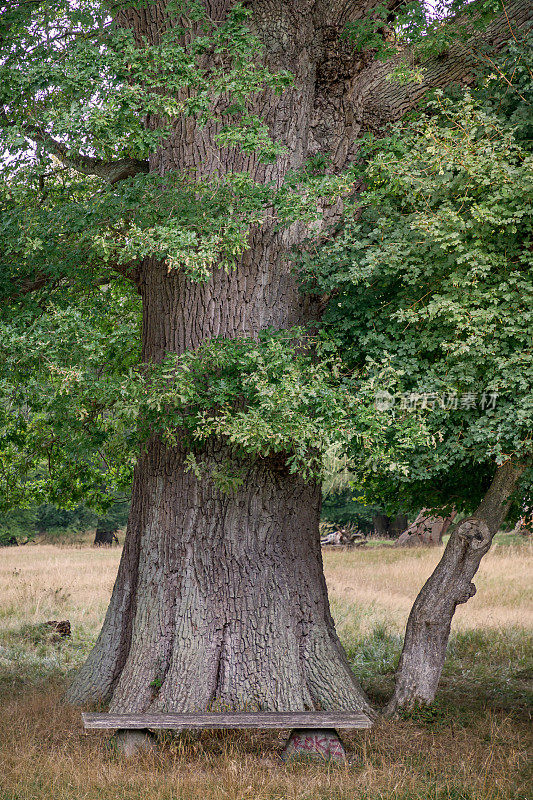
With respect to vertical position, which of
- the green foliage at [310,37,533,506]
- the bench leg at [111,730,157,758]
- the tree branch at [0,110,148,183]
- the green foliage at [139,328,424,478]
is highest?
the tree branch at [0,110,148,183]

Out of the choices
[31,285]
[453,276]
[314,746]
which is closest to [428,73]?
[453,276]

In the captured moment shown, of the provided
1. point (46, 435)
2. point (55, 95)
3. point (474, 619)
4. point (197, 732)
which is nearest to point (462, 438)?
point (197, 732)

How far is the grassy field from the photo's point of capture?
19.2ft

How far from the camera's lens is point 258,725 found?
21.2ft

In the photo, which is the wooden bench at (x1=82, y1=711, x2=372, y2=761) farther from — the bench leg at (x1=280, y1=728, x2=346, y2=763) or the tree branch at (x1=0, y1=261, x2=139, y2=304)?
the tree branch at (x1=0, y1=261, x2=139, y2=304)

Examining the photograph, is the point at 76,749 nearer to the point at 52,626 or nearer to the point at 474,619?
the point at 52,626

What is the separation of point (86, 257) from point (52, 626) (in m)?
7.63

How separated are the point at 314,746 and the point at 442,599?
203 cm

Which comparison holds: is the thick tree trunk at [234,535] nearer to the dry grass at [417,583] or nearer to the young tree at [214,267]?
the young tree at [214,267]

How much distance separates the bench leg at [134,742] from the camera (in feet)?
21.9

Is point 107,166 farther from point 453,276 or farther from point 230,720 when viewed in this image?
point 230,720

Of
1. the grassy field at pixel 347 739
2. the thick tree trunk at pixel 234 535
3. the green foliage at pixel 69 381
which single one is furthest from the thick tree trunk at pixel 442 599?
the green foliage at pixel 69 381

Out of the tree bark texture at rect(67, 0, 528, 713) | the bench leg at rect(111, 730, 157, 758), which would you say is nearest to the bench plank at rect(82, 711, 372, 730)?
the bench leg at rect(111, 730, 157, 758)

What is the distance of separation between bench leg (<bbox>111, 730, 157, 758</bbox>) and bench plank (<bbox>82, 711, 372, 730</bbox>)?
0.43 feet
